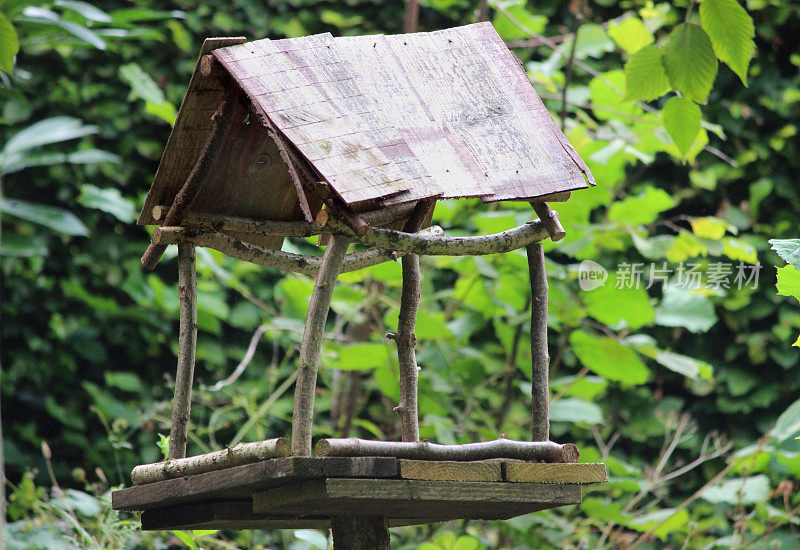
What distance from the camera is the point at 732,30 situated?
Answer: 1151mm

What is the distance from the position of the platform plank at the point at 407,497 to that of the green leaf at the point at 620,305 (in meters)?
0.89

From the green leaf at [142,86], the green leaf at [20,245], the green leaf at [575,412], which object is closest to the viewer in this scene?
the green leaf at [575,412]

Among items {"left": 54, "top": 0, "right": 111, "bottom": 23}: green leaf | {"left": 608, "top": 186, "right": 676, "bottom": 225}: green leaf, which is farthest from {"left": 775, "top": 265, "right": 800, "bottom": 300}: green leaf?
{"left": 54, "top": 0, "right": 111, "bottom": 23}: green leaf

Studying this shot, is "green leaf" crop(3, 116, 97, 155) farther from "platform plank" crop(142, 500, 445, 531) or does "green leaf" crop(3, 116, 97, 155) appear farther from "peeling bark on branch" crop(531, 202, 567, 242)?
"peeling bark on branch" crop(531, 202, 567, 242)

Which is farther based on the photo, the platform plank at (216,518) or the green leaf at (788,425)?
the green leaf at (788,425)

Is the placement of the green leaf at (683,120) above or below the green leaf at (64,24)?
above

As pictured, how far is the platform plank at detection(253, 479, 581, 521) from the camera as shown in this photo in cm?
114

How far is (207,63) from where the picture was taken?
4.34ft

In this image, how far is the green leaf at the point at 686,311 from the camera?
2.37 meters

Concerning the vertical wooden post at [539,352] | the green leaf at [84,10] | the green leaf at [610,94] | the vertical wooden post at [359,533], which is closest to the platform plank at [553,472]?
the vertical wooden post at [539,352]

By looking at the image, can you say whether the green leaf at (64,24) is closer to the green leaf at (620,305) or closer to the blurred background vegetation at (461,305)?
the blurred background vegetation at (461,305)

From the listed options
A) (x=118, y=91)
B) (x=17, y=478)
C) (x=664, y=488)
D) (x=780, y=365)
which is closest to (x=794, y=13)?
(x=780, y=365)

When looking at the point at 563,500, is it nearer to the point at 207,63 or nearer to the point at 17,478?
the point at 207,63

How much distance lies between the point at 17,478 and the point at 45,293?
592mm
